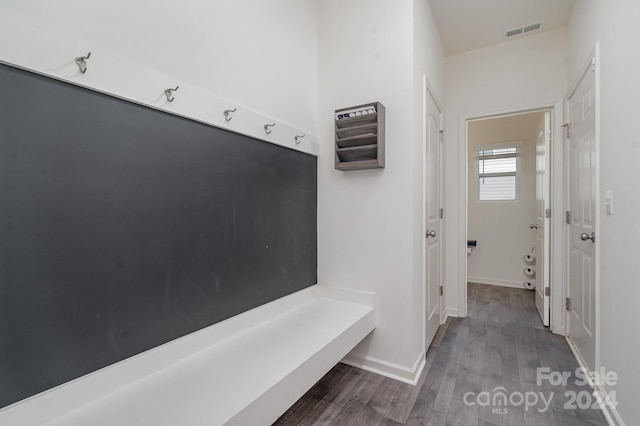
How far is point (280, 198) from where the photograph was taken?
6.51ft

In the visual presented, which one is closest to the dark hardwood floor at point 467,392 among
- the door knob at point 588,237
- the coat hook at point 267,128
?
the door knob at point 588,237

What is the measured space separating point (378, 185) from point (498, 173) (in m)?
3.32

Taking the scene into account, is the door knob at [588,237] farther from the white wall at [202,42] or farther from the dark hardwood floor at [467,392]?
the white wall at [202,42]

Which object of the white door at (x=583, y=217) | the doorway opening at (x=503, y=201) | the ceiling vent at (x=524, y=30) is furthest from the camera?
the doorway opening at (x=503, y=201)

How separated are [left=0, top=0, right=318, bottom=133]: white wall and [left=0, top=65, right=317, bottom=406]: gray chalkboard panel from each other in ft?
0.53

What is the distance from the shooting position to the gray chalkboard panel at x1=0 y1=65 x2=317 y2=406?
92cm

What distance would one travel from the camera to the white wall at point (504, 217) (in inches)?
165

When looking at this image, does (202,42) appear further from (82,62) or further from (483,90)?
(483,90)

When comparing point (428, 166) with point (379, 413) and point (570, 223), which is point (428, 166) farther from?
point (379, 413)

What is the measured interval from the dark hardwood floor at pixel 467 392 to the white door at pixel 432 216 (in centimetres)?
29

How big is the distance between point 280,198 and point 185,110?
81 cm

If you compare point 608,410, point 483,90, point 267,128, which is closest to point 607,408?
point 608,410

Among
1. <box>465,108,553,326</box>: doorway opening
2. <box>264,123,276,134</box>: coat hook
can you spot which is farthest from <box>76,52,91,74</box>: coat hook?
<box>465,108,553,326</box>: doorway opening

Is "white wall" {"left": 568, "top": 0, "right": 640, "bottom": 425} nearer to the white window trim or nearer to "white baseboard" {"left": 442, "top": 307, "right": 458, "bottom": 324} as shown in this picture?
"white baseboard" {"left": 442, "top": 307, "right": 458, "bottom": 324}
